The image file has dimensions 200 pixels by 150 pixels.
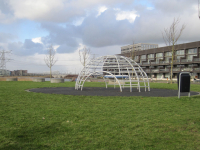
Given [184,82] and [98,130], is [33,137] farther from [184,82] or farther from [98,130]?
[184,82]

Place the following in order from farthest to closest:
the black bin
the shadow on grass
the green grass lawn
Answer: the black bin
the green grass lawn
the shadow on grass

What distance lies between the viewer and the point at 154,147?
12.0 feet

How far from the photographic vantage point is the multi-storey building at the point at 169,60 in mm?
54969

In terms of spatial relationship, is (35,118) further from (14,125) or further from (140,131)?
(140,131)

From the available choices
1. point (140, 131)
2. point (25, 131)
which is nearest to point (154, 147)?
point (140, 131)

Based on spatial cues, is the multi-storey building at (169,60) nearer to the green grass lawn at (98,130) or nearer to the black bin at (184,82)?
the black bin at (184,82)

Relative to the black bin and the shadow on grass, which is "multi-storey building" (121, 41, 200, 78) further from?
the shadow on grass

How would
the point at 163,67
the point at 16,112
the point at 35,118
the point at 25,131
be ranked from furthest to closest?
1. the point at 163,67
2. the point at 16,112
3. the point at 35,118
4. the point at 25,131

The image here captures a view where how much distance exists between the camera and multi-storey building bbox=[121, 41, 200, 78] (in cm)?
5497

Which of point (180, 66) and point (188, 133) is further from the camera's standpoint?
point (180, 66)

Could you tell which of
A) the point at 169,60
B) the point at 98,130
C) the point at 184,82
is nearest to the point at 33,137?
the point at 98,130

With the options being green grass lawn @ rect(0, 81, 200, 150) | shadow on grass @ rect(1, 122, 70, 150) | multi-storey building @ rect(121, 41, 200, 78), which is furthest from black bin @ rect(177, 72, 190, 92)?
multi-storey building @ rect(121, 41, 200, 78)

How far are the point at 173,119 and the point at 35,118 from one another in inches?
153

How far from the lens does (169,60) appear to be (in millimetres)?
62156
